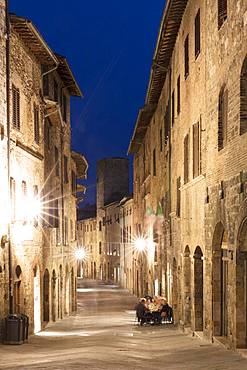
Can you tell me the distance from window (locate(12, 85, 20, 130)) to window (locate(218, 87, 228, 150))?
7620 mm

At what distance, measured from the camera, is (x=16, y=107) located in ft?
64.7

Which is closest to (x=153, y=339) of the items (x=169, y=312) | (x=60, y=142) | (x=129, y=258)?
(x=169, y=312)

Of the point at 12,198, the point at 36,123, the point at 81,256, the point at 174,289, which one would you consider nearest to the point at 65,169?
the point at 36,123

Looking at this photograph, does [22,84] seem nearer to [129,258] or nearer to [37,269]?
[37,269]

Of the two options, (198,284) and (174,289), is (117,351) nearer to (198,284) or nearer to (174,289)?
(198,284)

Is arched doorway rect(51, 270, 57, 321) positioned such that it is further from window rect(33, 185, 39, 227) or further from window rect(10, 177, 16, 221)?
window rect(10, 177, 16, 221)

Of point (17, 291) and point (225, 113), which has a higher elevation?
point (225, 113)

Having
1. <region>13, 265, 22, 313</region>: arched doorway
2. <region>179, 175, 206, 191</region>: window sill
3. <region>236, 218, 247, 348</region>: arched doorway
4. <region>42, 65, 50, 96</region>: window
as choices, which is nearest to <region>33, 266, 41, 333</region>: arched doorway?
<region>13, 265, 22, 313</region>: arched doorway

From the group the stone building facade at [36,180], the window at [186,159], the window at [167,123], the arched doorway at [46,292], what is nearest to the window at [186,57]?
the window at [186,159]

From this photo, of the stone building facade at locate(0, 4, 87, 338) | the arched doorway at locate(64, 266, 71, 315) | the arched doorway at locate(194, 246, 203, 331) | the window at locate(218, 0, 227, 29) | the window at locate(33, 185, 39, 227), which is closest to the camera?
the window at locate(218, 0, 227, 29)

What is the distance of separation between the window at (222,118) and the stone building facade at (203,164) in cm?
2

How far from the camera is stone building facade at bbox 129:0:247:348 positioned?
1222cm

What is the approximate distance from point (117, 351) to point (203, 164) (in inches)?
208

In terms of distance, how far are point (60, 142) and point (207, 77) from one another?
52.3 ft
